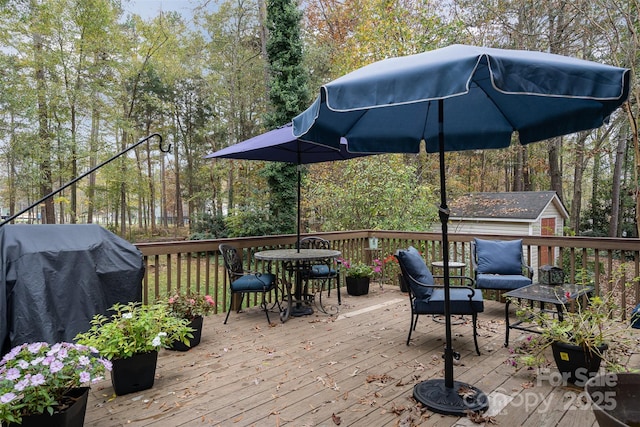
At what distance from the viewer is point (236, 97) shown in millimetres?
13828

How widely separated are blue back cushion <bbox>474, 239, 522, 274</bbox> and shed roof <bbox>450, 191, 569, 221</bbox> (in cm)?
628

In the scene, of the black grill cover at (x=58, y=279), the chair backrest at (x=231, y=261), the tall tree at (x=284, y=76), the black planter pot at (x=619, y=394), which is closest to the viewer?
the black planter pot at (x=619, y=394)

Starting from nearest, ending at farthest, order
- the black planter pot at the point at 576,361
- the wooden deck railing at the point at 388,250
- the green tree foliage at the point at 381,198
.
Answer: the black planter pot at the point at 576,361
the wooden deck railing at the point at 388,250
the green tree foliage at the point at 381,198

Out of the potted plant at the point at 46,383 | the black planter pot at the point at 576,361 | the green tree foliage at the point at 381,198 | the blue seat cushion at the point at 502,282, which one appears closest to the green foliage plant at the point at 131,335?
the potted plant at the point at 46,383

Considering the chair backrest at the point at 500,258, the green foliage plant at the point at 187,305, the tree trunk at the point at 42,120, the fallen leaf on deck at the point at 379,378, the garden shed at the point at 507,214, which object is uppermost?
the tree trunk at the point at 42,120

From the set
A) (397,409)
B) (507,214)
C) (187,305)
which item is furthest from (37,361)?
(507,214)

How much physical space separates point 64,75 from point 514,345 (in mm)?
12066

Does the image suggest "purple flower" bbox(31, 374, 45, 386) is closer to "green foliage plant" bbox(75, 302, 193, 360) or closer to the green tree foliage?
"green foliage plant" bbox(75, 302, 193, 360)

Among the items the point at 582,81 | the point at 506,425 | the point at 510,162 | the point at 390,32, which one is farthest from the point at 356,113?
the point at 510,162

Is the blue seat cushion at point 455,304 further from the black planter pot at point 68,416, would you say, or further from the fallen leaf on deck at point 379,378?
the black planter pot at point 68,416

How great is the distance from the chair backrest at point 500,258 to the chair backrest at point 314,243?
2.16 metres

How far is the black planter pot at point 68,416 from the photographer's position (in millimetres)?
1862

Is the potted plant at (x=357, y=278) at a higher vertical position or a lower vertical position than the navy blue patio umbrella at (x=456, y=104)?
lower

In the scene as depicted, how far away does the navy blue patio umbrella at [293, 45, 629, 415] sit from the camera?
1798 mm
